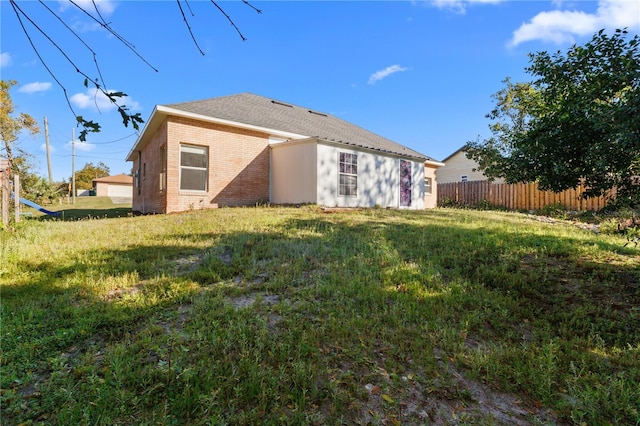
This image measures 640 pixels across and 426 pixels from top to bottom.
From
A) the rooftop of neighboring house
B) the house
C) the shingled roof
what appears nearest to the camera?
the house

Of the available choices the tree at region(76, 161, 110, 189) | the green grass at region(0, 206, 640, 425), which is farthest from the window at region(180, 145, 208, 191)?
the tree at region(76, 161, 110, 189)

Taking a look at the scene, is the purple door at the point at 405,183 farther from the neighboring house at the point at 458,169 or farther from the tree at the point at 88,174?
the tree at the point at 88,174

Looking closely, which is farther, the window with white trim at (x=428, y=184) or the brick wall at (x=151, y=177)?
the window with white trim at (x=428, y=184)

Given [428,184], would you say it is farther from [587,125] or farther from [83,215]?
[83,215]

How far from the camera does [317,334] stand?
123 inches

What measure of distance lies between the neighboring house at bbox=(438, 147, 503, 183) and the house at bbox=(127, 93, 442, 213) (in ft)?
60.4

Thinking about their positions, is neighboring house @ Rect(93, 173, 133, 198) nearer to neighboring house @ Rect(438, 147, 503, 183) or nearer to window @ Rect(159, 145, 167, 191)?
window @ Rect(159, 145, 167, 191)

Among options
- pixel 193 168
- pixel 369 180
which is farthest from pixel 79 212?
pixel 369 180

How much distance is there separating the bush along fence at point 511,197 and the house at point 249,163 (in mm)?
7285

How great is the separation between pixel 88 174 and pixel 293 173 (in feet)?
198

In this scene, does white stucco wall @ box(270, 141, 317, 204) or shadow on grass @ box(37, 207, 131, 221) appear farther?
shadow on grass @ box(37, 207, 131, 221)

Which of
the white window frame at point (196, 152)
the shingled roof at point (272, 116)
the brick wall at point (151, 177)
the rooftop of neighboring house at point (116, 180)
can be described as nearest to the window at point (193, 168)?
the white window frame at point (196, 152)

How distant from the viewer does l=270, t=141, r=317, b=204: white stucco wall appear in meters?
12.3

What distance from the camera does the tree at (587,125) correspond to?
347 centimetres
